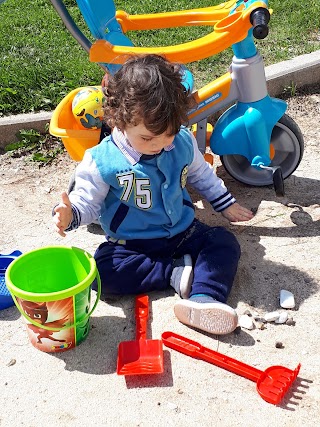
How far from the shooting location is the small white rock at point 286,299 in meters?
2.23

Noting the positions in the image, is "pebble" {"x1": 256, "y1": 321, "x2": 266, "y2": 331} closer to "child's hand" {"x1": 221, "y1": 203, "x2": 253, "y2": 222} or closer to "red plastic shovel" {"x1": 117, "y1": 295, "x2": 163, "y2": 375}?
"red plastic shovel" {"x1": 117, "y1": 295, "x2": 163, "y2": 375}

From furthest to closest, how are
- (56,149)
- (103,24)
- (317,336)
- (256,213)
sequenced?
(56,149)
(256,213)
(103,24)
(317,336)

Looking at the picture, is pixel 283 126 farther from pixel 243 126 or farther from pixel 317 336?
pixel 317 336

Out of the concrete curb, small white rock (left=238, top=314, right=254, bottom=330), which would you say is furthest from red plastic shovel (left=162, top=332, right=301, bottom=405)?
the concrete curb

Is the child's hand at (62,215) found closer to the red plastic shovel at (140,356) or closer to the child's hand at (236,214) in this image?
the red plastic shovel at (140,356)

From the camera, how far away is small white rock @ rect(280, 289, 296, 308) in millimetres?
2234

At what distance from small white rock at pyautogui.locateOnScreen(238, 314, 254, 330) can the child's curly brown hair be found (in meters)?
0.64

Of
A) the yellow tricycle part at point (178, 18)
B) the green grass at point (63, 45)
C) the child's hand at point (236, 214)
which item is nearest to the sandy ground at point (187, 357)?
the child's hand at point (236, 214)

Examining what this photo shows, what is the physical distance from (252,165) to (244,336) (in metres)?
0.85

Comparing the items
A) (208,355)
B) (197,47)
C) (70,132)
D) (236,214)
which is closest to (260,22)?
(197,47)

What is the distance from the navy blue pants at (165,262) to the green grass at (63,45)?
1.45 meters

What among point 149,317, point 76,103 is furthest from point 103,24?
point 149,317

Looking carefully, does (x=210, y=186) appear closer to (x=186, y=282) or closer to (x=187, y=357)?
(x=186, y=282)

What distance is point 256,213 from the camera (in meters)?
2.80
